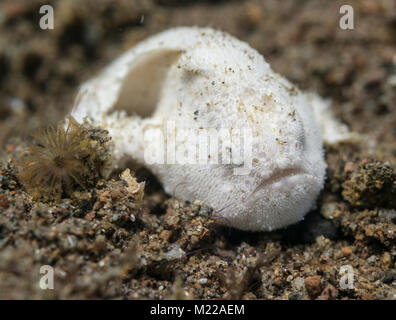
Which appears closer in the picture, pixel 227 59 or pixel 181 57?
pixel 227 59

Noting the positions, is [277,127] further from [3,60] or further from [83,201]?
[3,60]

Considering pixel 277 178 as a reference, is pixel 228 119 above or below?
above

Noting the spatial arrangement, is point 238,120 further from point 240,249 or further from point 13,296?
point 13,296

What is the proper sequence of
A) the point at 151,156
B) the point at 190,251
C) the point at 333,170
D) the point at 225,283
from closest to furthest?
the point at 225,283
the point at 190,251
the point at 151,156
the point at 333,170

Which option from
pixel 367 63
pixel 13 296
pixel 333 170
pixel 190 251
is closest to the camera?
pixel 13 296

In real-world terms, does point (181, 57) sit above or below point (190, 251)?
above

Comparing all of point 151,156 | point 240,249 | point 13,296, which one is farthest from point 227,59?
point 13,296

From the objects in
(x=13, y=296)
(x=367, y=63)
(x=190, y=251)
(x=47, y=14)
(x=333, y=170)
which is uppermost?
(x=47, y=14)
